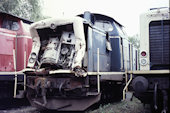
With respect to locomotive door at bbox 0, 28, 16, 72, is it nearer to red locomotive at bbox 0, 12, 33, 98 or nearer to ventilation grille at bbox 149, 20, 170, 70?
red locomotive at bbox 0, 12, 33, 98

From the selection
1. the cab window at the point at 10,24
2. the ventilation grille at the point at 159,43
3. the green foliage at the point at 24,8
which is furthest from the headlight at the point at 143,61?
the green foliage at the point at 24,8

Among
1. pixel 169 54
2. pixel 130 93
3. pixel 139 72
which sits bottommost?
pixel 130 93

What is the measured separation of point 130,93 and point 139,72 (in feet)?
1.90

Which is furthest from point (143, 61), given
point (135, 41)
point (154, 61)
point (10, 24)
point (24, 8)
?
point (135, 41)

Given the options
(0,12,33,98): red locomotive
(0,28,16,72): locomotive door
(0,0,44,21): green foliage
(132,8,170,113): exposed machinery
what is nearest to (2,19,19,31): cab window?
(0,12,33,98): red locomotive

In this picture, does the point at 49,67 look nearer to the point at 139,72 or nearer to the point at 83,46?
the point at 83,46

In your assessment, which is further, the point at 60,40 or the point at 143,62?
the point at 60,40

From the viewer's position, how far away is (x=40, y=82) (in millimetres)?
5832

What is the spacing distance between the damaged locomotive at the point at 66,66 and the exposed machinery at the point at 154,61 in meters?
1.28

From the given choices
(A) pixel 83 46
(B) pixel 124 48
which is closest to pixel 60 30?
(A) pixel 83 46

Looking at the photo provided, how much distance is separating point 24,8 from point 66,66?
48.6 ft

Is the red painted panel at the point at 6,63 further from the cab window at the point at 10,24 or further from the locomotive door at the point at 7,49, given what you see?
the cab window at the point at 10,24

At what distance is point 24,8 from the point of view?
63.4 feet

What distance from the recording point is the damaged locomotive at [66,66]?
575 cm
